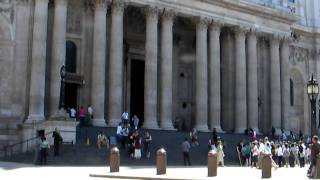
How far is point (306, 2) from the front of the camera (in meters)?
64.8

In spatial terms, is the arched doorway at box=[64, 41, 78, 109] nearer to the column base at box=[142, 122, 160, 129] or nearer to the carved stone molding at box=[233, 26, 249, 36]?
the column base at box=[142, 122, 160, 129]

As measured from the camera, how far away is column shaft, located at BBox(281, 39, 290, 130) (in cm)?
5319

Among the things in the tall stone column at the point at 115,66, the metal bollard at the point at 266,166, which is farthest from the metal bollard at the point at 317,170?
the tall stone column at the point at 115,66

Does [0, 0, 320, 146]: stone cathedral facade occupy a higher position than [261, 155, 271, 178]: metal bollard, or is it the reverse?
[0, 0, 320, 146]: stone cathedral facade

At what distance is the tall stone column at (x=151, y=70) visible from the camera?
1666 inches

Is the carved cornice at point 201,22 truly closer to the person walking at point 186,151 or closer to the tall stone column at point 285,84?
the tall stone column at point 285,84

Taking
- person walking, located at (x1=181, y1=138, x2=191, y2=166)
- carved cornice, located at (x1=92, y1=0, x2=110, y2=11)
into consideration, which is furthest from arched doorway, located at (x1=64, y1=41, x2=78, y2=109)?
person walking, located at (x1=181, y1=138, x2=191, y2=166)

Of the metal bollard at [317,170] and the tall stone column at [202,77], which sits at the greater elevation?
the tall stone column at [202,77]

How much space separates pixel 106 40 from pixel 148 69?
4.00 metres

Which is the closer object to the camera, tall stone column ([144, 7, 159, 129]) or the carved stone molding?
tall stone column ([144, 7, 159, 129])

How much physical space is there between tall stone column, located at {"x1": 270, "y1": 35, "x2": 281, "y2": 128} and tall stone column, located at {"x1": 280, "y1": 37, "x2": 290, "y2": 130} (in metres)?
0.86

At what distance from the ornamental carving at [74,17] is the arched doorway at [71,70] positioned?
1077 mm

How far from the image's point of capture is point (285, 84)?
53812mm

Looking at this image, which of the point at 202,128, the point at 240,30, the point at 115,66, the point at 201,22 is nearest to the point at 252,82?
the point at 240,30
